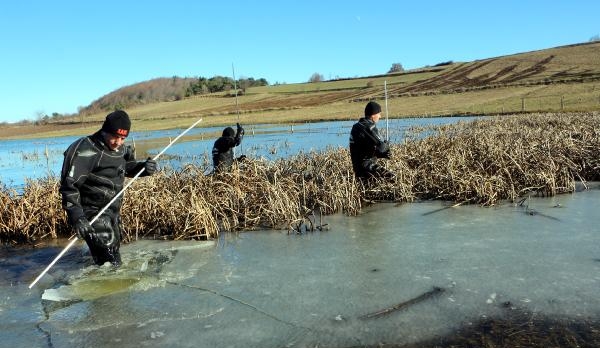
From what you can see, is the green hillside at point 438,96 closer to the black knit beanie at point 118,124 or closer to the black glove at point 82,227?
the black knit beanie at point 118,124

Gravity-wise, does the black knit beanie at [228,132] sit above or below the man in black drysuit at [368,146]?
above

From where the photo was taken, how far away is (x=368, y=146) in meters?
8.22

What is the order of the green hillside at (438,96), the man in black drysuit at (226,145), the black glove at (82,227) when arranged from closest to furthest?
the black glove at (82,227) → the man in black drysuit at (226,145) → the green hillside at (438,96)

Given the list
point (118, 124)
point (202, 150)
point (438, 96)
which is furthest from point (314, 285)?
point (438, 96)

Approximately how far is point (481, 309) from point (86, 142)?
391cm

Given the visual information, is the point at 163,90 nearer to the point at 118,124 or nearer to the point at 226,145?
the point at 226,145

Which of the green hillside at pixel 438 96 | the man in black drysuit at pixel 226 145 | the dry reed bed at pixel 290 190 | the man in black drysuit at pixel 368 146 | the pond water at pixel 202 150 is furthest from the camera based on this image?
the green hillside at pixel 438 96

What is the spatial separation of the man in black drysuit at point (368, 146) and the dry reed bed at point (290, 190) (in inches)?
8.1

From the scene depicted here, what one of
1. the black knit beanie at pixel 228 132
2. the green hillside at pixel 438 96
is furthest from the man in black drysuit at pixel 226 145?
the green hillside at pixel 438 96

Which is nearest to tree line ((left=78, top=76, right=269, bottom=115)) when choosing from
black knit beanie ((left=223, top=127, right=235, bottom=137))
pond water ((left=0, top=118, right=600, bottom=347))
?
black knit beanie ((left=223, top=127, right=235, bottom=137))

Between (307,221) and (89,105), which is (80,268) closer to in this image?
(307,221)

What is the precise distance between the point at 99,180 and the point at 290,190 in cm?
353

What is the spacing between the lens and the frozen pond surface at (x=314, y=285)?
12.5ft

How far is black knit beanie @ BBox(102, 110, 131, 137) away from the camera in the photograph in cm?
488
